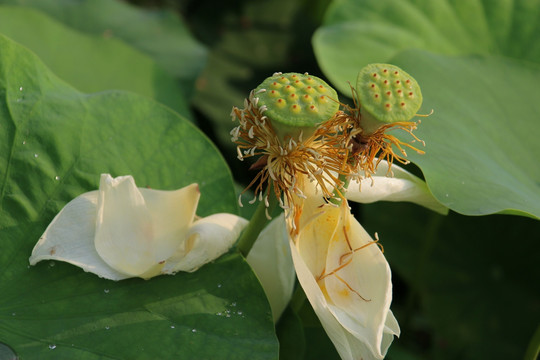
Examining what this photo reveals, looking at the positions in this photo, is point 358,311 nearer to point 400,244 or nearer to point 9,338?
point 9,338

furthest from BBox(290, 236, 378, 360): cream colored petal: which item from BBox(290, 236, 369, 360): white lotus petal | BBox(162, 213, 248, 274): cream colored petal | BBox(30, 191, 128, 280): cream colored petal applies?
BBox(30, 191, 128, 280): cream colored petal

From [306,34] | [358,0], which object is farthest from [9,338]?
[306,34]

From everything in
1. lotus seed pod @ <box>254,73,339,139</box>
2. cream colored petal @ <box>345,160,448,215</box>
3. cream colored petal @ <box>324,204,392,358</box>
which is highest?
lotus seed pod @ <box>254,73,339,139</box>

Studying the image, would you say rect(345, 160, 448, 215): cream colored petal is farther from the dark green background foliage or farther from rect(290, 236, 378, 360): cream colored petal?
rect(290, 236, 378, 360): cream colored petal

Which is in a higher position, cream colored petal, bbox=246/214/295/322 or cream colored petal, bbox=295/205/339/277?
cream colored petal, bbox=295/205/339/277

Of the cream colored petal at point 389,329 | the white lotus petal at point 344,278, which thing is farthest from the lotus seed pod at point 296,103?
the cream colored petal at point 389,329

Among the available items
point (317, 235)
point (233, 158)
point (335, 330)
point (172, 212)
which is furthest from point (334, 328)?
point (233, 158)
